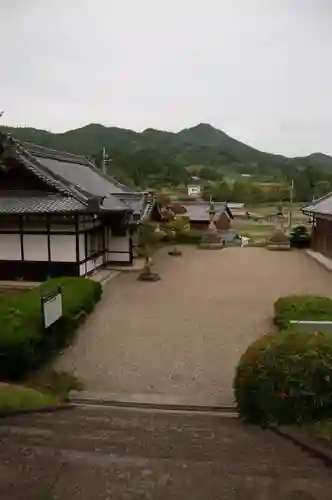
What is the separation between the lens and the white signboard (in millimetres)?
8055

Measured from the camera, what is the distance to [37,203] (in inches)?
572

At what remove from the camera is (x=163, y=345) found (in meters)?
9.38

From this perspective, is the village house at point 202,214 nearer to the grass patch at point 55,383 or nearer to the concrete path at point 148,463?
the grass patch at point 55,383

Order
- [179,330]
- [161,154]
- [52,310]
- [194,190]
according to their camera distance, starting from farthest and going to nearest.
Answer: [161,154]
[194,190]
[179,330]
[52,310]

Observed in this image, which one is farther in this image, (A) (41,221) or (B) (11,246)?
(B) (11,246)

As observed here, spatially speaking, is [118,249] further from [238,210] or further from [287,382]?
[238,210]

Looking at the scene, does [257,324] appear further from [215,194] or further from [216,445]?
[215,194]

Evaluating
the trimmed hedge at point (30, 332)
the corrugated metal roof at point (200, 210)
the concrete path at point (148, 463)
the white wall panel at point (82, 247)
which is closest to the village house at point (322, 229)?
the white wall panel at point (82, 247)

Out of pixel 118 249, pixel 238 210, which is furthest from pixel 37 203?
pixel 238 210

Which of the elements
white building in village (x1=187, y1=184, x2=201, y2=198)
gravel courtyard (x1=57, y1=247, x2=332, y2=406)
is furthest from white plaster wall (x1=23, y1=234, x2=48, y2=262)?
white building in village (x1=187, y1=184, x2=201, y2=198)

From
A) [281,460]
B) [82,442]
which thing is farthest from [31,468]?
[281,460]

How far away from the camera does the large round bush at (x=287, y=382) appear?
5488 mm

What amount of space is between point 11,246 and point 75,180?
4.36 meters

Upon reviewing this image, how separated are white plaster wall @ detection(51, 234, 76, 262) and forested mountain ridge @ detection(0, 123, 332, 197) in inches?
1126
